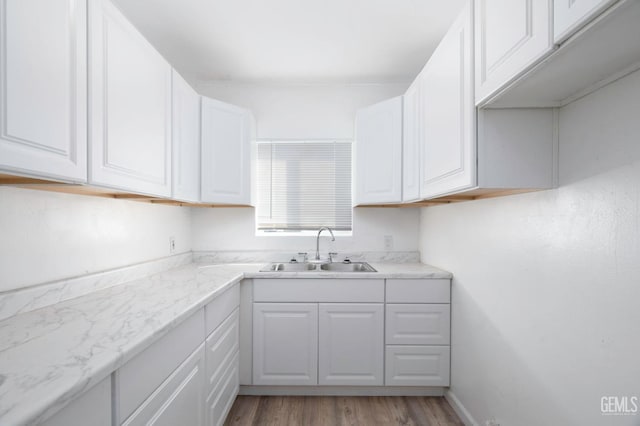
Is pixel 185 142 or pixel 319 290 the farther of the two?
pixel 319 290

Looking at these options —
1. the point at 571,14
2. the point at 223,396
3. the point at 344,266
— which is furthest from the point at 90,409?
the point at 344,266

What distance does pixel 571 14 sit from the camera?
2.18 ft

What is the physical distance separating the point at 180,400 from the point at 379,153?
188 centimetres

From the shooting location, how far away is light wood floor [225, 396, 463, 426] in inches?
66.9

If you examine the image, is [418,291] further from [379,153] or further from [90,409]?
[90,409]

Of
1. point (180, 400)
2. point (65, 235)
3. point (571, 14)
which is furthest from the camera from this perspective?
point (65, 235)

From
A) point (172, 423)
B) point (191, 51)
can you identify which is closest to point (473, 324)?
point (172, 423)

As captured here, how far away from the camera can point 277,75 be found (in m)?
2.35

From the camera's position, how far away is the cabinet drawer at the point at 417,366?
191 centimetres

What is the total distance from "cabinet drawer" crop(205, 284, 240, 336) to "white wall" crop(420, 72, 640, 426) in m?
1.47

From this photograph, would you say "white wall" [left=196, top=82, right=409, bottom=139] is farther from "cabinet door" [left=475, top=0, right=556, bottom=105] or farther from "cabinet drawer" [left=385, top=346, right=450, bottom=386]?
"cabinet drawer" [left=385, top=346, right=450, bottom=386]

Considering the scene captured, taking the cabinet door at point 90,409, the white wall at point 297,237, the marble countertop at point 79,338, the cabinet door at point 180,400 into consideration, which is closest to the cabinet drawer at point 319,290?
the marble countertop at point 79,338

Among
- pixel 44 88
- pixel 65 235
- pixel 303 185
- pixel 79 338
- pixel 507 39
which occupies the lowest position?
pixel 79 338

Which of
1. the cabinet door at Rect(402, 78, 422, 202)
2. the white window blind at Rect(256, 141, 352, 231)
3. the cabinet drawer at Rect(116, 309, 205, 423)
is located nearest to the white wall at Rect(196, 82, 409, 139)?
the white window blind at Rect(256, 141, 352, 231)
